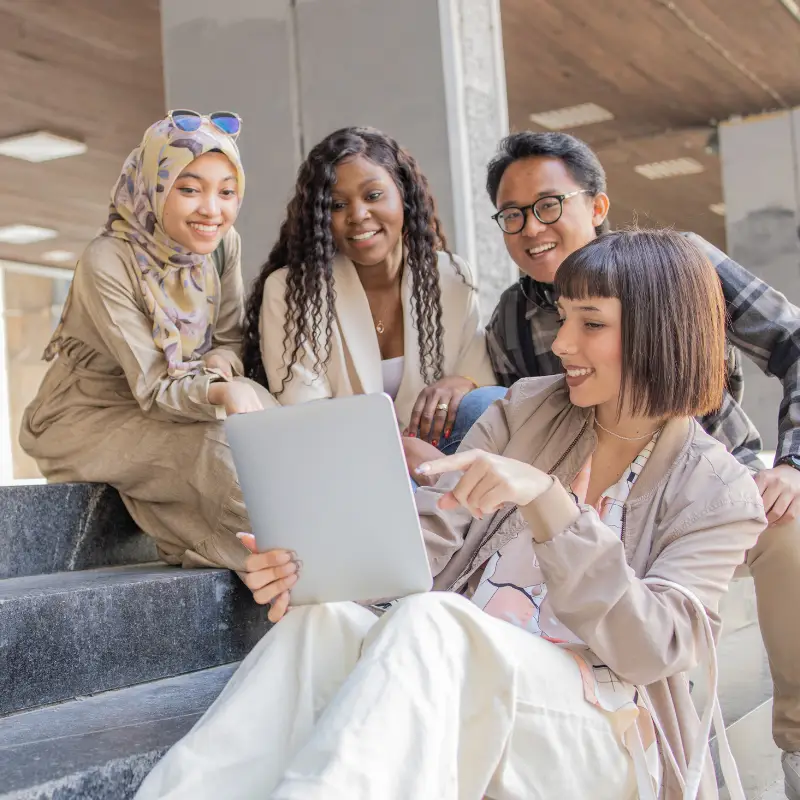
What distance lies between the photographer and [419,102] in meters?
3.76

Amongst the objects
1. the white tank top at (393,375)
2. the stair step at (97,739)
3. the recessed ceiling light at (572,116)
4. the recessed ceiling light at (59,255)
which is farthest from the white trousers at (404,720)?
the recessed ceiling light at (59,255)

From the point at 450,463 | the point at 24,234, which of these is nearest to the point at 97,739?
the point at 450,463

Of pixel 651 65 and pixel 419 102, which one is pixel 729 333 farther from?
pixel 651 65

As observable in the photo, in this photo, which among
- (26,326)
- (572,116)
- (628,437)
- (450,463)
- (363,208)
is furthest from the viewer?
(26,326)

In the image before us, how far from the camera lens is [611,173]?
10398mm

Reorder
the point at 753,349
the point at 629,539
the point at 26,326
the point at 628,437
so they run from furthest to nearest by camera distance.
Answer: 1. the point at 26,326
2. the point at 753,349
3. the point at 628,437
4. the point at 629,539

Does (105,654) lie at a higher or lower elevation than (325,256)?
lower

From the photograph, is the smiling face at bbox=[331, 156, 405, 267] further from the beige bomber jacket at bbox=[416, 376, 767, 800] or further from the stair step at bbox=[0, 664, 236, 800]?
the stair step at bbox=[0, 664, 236, 800]

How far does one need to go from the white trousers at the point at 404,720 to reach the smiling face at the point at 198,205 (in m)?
1.36

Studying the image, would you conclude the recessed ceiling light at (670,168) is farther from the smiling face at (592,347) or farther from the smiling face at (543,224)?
the smiling face at (592,347)

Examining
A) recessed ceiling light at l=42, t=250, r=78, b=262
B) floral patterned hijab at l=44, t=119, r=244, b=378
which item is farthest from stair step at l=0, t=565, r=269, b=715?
recessed ceiling light at l=42, t=250, r=78, b=262

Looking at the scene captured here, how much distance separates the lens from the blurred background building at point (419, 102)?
379cm

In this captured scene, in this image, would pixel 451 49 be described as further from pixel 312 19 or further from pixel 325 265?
pixel 325 265

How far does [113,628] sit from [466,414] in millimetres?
926
